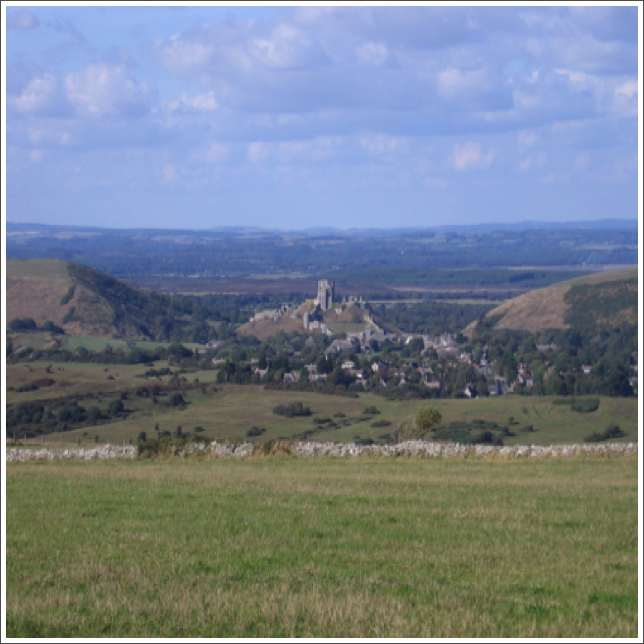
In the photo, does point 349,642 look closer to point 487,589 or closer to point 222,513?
point 487,589

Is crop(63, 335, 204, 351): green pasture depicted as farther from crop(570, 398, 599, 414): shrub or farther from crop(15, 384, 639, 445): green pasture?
crop(570, 398, 599, 414): shrub

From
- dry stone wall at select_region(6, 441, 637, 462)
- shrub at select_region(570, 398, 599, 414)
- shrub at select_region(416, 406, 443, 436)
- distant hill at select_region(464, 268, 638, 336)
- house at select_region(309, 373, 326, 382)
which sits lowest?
house at select_region(309, 373, 326, 382)

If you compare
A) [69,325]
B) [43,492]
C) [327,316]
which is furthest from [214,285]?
[43,492]

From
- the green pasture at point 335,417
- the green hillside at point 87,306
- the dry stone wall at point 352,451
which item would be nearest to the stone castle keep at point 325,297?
the green hillside at point 87,306

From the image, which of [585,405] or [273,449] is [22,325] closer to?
[585,405]

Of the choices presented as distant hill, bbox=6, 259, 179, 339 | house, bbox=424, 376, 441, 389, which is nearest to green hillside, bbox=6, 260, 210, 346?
distant hill, bbox=6, 259, 179, 339

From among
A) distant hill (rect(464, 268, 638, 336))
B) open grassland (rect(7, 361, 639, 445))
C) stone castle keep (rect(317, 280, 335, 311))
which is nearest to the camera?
open grassland (rect(7, 361, 639, 445))
